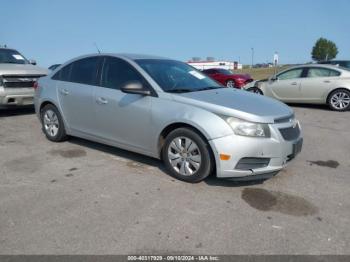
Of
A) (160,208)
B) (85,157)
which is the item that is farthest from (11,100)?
(160,208)

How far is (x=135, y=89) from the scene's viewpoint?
15.0 feet

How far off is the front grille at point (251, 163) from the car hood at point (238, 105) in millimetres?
449

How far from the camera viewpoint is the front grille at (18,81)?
27.8 feet

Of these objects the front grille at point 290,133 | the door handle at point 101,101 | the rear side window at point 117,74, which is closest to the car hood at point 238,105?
the front grille at point 290,133

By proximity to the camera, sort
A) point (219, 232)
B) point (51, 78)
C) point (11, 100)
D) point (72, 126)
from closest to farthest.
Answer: point (219, 232), point (72, 126), point (51, 78), point (11, 100)

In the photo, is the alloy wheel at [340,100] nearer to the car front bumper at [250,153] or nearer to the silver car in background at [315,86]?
the silver car in background at [315,86]

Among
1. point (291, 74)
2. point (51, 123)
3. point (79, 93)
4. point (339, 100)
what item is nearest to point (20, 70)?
point (51, 123)

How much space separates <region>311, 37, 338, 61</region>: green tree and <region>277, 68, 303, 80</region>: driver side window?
90276 mm

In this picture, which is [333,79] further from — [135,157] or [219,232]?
[219,232]

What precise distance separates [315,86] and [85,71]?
7674mm

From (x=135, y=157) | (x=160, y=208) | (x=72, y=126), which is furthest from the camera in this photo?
(x=72, y=126)

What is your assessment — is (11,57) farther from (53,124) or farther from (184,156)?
(184,156)

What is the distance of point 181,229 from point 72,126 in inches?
130

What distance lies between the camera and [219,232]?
3230mm
